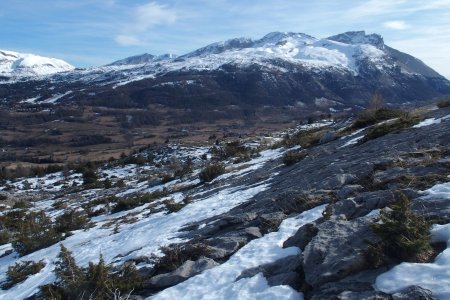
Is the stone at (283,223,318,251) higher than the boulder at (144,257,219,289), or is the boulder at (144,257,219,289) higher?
the stone at (283,223,318,251)

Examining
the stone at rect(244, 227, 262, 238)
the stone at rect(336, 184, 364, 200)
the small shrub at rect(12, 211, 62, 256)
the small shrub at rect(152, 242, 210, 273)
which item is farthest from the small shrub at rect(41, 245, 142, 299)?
the small shrub at rect(12, 211, 62, 256)

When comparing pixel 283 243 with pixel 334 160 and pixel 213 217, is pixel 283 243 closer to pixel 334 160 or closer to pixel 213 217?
pixel 213 217

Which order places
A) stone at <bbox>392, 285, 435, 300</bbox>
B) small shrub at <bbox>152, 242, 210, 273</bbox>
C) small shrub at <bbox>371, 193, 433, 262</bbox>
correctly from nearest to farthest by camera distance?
stone at <bbox>392, 285, 435, 300</bbox>, small shrub at <bbox>371, 193, 433, 262</bbox>, small shrub at <bbox>152, 242, 210, 273</bbox>

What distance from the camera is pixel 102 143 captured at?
454 ft

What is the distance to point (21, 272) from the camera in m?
13.2

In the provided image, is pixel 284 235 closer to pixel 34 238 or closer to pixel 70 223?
pixel 34 238

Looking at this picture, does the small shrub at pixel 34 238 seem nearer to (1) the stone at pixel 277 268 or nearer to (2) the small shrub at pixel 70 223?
(2) the small shrub at pixel 70 223

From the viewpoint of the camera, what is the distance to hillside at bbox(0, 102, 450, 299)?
Answer: 21.7 ft

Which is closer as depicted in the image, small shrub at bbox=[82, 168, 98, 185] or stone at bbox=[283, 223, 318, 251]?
stone at bbox=[283, 223, 318, 251]

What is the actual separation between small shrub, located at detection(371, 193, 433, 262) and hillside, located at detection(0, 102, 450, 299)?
0.02 m

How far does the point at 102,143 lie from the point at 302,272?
137m

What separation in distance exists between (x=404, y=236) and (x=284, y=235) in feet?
10.6

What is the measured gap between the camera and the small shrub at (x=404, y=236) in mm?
6391

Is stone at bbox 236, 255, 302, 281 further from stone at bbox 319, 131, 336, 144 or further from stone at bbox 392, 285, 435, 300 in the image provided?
stone at bbox 319, 131, 336, 144
